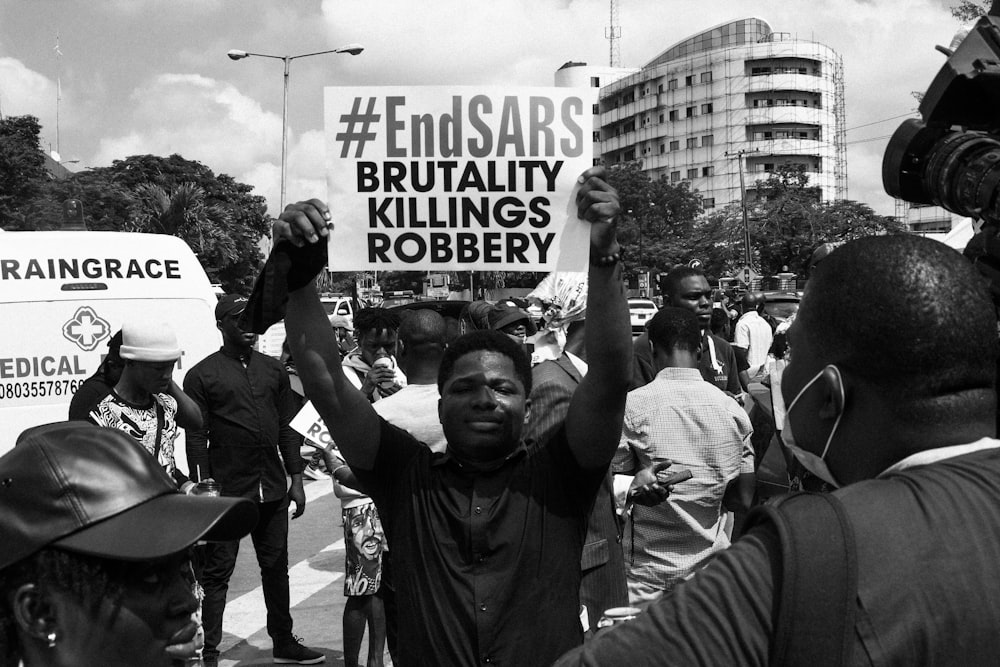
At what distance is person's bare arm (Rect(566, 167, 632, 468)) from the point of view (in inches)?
99.3

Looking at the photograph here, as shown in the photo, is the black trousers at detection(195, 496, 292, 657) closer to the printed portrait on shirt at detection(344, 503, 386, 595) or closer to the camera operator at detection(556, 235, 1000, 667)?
the printed portrait on shirt at detection(344, 503, 386, 595)

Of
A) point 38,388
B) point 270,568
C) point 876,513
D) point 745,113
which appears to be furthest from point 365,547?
point 745,113

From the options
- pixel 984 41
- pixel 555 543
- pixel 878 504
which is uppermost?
pixel 984 41

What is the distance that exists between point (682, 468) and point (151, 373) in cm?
264

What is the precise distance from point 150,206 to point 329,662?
40524 mm

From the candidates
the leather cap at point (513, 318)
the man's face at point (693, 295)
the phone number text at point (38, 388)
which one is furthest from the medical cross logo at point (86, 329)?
the man's face at point (693, 295)

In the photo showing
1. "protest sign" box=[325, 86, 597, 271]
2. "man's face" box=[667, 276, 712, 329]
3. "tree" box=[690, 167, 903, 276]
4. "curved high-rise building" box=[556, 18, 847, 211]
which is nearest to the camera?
"protest sign" box=[325, 86, 597, 271]

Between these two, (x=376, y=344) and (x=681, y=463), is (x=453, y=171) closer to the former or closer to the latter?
(x=681, y=463)

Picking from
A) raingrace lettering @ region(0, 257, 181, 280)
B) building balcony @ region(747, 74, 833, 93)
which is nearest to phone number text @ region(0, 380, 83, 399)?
raingrace lettering @ region(0, 257, 181, 280)

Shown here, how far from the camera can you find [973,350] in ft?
4.97

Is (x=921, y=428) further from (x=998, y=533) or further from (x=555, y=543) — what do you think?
(x=555, y=543)

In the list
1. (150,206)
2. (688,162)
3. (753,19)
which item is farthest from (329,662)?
(753,19)

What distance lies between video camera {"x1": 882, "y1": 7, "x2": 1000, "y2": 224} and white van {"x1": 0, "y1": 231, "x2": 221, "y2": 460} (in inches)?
206

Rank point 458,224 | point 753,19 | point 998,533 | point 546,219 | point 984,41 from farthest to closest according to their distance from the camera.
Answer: point 753,19
point 458,224
point 546,219
point 984,41
point 998,533
